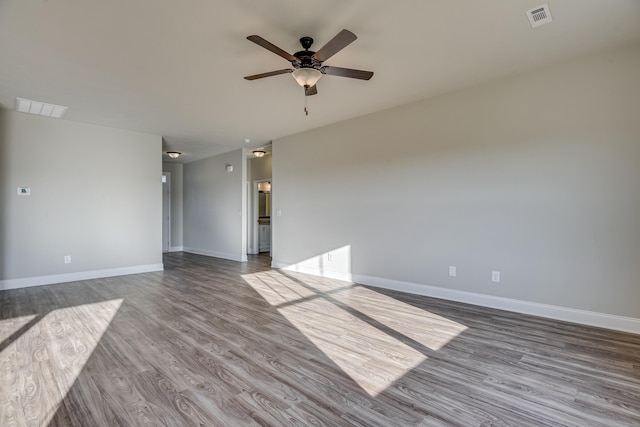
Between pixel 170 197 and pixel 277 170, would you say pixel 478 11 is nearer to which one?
pixel 277 170

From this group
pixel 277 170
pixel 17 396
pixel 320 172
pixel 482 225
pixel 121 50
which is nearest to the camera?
pixel 17 396

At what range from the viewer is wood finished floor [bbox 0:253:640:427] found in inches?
73.9

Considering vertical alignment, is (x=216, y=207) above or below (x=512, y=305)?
above

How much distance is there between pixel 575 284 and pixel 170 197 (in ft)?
31.6

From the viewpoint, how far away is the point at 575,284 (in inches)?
129

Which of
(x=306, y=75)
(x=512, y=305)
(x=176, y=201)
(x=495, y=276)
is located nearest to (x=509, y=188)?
(x=495, y=276)

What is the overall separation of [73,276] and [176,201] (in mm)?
4503

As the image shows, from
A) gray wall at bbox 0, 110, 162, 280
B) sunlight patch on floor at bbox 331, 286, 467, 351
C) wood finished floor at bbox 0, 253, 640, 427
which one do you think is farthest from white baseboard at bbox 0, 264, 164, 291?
sunlight patch on floor at bbox 331, 286, 467, 351

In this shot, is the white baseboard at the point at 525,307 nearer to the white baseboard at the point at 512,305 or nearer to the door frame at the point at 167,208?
the white baseboard at the point at 512,305

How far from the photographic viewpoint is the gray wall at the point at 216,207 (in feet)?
24.8

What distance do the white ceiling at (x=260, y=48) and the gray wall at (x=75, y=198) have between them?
2.54 ft

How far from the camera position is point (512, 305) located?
3664 millimetres

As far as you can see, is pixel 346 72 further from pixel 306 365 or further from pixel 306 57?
pixel 306 365

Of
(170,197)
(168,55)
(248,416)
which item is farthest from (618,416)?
(170,197)
